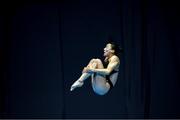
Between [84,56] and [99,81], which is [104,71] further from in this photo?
[84,56]

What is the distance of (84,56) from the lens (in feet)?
19.9

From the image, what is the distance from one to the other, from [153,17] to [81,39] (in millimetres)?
1083

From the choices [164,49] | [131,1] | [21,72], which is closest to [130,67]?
[164,49]

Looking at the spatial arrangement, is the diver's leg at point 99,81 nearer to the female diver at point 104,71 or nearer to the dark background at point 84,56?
the female diver at point 104,71

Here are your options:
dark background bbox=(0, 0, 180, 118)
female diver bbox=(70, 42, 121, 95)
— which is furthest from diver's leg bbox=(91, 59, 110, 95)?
dark background bbox=(0, 0, 180, 118)

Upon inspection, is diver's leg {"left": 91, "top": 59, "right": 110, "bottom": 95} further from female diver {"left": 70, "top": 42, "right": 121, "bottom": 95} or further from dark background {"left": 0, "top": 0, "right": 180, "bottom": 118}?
dark background {"left": 0, "top": 0, "right": 180, "bottom": 118}

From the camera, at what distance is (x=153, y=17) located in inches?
234

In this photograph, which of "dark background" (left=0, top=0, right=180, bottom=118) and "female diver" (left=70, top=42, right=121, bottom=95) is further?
"dark background" (left=0, top=0, right=180, bottom=118)

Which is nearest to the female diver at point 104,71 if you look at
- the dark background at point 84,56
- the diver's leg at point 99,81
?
the diver's leg at point 99,81

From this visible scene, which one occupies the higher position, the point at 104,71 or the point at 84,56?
the point at 84,56

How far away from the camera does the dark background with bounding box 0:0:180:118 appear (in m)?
5.89

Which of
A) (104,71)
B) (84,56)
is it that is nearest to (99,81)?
(104,71)

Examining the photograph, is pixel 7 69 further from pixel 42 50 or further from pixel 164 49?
pixel 164 49

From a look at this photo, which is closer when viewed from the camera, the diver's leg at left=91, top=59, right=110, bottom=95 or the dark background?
the diver's leg at left=91, top=59, right=110, bottom=95
